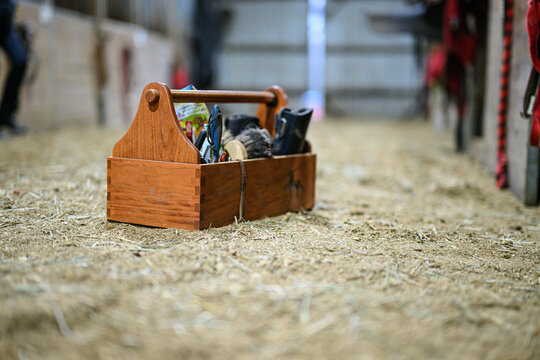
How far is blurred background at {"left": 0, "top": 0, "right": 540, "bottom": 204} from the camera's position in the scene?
13.6 feet

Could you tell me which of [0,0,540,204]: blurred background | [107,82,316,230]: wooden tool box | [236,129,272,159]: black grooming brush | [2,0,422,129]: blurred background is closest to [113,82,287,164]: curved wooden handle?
[107,82,316,230]: wooden tool box

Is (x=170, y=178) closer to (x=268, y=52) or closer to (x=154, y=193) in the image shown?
(x=154, y=193)

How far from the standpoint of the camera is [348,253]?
5.61 ft

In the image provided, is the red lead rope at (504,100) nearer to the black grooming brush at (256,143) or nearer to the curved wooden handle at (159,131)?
the black grooming brush at (256,143)

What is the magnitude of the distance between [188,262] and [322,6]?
42.1ft

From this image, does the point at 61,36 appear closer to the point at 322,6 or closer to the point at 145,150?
the point at 145,150

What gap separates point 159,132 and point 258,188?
486 mm

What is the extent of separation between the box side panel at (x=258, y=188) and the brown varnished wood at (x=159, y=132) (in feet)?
0.38

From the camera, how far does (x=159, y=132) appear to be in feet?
6.24

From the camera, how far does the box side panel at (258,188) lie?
74.0 inches

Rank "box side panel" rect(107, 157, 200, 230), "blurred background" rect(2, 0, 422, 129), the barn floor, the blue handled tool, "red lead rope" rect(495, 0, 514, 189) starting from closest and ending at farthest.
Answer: the barn floor, "box side panel" rect(107, 157, 200, 230), the blue handled tool, "red lead rope" rect(495, 0, 514, 189), "blurred background" rect(2, 0, 422, 129)

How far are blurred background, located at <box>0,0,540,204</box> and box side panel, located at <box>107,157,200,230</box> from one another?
1989 mm

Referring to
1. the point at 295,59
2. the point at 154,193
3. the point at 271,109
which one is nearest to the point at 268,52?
the point at 295,59

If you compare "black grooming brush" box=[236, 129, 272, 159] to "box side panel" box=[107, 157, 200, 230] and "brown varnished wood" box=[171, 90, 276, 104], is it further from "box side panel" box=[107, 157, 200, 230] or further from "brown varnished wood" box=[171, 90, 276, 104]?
"box side panel" box=[107, 157, 200, 230]
